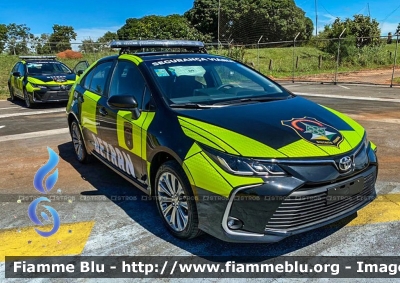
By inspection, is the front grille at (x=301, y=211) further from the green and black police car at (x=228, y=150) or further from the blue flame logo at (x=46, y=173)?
the blue flame logo at (x=46, y=173)

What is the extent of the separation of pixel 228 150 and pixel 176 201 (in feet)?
2.43

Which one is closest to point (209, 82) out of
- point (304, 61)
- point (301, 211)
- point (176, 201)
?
point (176, 201)

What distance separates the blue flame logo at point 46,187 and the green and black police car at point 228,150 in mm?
A: 853

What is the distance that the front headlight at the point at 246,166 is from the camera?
8.30ft

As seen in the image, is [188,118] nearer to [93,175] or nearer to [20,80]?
[93,175]

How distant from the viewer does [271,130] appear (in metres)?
2.85

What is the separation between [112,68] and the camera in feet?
14.2

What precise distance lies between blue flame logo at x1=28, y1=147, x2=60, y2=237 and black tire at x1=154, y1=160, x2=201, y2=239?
113cm

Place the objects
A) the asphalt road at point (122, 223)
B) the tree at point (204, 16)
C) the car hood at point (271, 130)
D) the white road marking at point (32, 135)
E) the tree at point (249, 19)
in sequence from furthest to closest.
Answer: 1. the tree at point (204, 16)
2. the tree at point (249, 19)
3. the white road marking at point (32, 135)
4. the asphalt road at point (122, 223)
5. the car hood at point (271, 130)

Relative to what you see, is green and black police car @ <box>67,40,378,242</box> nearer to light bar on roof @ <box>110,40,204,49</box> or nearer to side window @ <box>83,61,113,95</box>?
side window @ <box>83,61,113,95</box>

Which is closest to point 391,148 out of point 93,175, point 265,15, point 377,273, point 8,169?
point 377,273

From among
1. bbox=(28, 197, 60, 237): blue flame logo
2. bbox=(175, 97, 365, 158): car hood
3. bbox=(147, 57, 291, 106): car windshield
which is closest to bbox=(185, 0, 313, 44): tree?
bbox=(147, 57, 291, 106): car windshield

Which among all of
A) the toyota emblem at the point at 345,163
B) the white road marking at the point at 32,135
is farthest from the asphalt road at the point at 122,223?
the white road marking at the point at 32,135

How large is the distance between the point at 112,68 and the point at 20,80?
30.5ft
